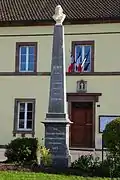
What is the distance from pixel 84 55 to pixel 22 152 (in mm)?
10830

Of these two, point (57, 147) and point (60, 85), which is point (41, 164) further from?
point (60, 85)

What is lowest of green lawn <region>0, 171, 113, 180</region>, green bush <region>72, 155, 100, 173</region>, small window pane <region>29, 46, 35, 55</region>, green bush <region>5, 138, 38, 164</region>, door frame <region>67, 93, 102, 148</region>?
green lawn <region>0, 171, 113, 180</region>

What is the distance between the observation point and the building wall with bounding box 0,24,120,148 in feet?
76.1

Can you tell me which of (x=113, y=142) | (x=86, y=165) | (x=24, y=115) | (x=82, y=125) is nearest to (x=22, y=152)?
(x=86, y=165)

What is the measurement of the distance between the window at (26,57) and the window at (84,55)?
2312 mm

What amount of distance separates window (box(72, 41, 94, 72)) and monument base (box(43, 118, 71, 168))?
9.71 m

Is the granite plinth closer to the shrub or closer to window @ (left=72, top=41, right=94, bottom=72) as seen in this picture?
the shrub

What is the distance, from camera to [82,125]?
2375 cm

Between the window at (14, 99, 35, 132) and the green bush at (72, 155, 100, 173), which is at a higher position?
the window at (14, 99, 35, 132)

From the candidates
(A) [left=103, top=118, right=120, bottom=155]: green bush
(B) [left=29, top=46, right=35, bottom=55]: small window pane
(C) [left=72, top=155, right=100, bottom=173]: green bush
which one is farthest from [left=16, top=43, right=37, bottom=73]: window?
(A) [left=103, top=118, right=120, bottom=155]: green bush

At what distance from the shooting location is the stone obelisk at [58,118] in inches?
552

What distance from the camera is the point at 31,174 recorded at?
38.4 ft

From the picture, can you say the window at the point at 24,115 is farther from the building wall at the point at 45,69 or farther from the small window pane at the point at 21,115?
the building wall at the point at 45,69

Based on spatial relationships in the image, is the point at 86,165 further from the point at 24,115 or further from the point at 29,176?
the point at 24,115
